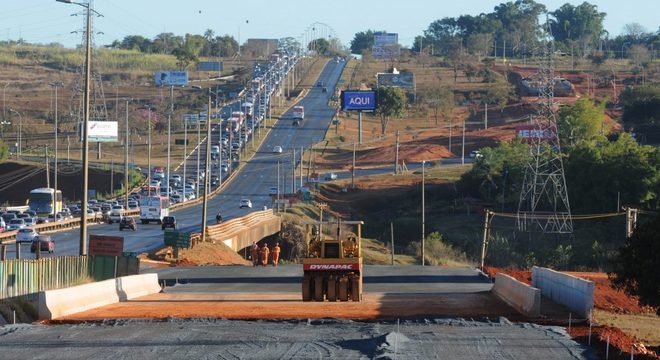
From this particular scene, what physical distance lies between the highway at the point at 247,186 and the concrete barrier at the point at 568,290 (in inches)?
1201

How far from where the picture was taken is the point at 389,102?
6471 inches

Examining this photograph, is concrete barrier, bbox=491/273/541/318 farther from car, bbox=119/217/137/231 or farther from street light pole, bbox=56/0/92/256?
car, bbox=119/217/137/231

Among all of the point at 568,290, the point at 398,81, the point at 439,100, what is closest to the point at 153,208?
the point at 568,290

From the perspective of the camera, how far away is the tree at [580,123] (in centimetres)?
12469

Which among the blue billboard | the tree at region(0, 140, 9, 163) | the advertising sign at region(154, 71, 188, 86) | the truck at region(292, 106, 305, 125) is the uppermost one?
the advertising sign at region(154, 71, 188, 86)

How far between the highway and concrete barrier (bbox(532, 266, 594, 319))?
30507 mm

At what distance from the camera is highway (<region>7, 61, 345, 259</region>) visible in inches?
2960

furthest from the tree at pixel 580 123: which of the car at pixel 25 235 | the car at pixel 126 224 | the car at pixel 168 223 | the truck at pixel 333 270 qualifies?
the truck at pixel 333 270

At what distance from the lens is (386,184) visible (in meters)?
120

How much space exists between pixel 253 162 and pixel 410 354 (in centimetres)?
12397

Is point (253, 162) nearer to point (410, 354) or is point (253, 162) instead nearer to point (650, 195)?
point (650, 195)

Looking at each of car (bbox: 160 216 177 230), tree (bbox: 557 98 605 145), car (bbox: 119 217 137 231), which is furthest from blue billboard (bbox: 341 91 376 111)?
car (bbox: 119 217 137 231)

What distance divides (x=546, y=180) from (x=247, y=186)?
52.7 metres

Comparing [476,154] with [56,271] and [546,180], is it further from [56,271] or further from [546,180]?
[56,271]
